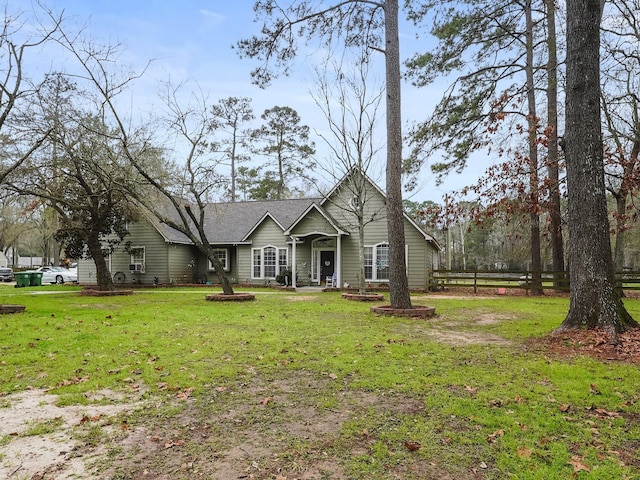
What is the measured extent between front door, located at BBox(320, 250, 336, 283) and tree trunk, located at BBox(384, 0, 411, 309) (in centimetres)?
1212

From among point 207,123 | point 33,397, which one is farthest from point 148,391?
point 207,123

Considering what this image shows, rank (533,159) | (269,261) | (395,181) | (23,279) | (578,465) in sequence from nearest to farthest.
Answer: (578,465) < (395,181) < (533,159) < (269,261) < (23,279)

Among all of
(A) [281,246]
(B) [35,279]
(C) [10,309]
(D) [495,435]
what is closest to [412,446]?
(D) [495,435]

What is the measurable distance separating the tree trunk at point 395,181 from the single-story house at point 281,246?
8407mm

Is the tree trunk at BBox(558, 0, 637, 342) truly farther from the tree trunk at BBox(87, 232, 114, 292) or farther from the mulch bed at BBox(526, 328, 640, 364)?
the tree trunk at BBox(87, 232, 114, 292)

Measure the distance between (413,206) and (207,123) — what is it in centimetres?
4119

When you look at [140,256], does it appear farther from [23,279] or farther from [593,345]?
[593,345]

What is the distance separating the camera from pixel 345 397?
15.8ft

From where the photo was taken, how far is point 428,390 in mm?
4984

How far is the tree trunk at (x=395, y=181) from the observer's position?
455 inches

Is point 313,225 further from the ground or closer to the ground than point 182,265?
further from the ground

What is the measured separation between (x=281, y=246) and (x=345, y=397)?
19625 millimetres

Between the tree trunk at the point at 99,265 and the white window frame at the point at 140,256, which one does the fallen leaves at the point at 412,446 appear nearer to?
the tree trunk at the point at 99,265

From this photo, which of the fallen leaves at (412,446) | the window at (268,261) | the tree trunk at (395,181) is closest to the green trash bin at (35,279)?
the window at (268,261)
